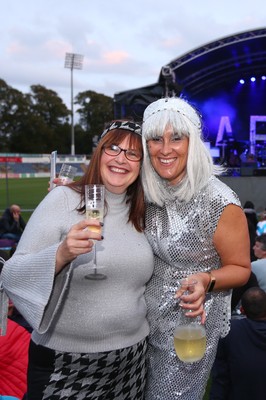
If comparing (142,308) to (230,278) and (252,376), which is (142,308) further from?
(252,376)

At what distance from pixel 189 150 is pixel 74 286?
78 centimetres

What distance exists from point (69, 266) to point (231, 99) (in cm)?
1925

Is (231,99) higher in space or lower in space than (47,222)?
higher

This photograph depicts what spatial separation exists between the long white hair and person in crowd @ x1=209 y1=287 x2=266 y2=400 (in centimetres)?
129

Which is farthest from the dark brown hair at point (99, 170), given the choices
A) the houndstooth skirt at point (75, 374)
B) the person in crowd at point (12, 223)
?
the person in crowd at point (12, 223)

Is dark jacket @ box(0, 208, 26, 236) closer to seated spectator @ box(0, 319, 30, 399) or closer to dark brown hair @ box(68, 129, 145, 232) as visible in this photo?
seated spectator @ box(0, 319, 30, 399)

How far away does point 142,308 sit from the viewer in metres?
2.14

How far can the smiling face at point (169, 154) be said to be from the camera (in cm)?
216

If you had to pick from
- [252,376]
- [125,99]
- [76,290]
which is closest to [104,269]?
[76,290]

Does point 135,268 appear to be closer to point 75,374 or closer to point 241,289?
point 75,374

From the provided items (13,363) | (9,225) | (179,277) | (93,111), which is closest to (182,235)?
(179,277)

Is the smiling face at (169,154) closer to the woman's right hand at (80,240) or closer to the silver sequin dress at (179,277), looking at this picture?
the silver sequin dress at (179,277)

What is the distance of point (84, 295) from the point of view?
199 cm

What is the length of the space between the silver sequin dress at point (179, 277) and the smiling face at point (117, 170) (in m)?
0.20
